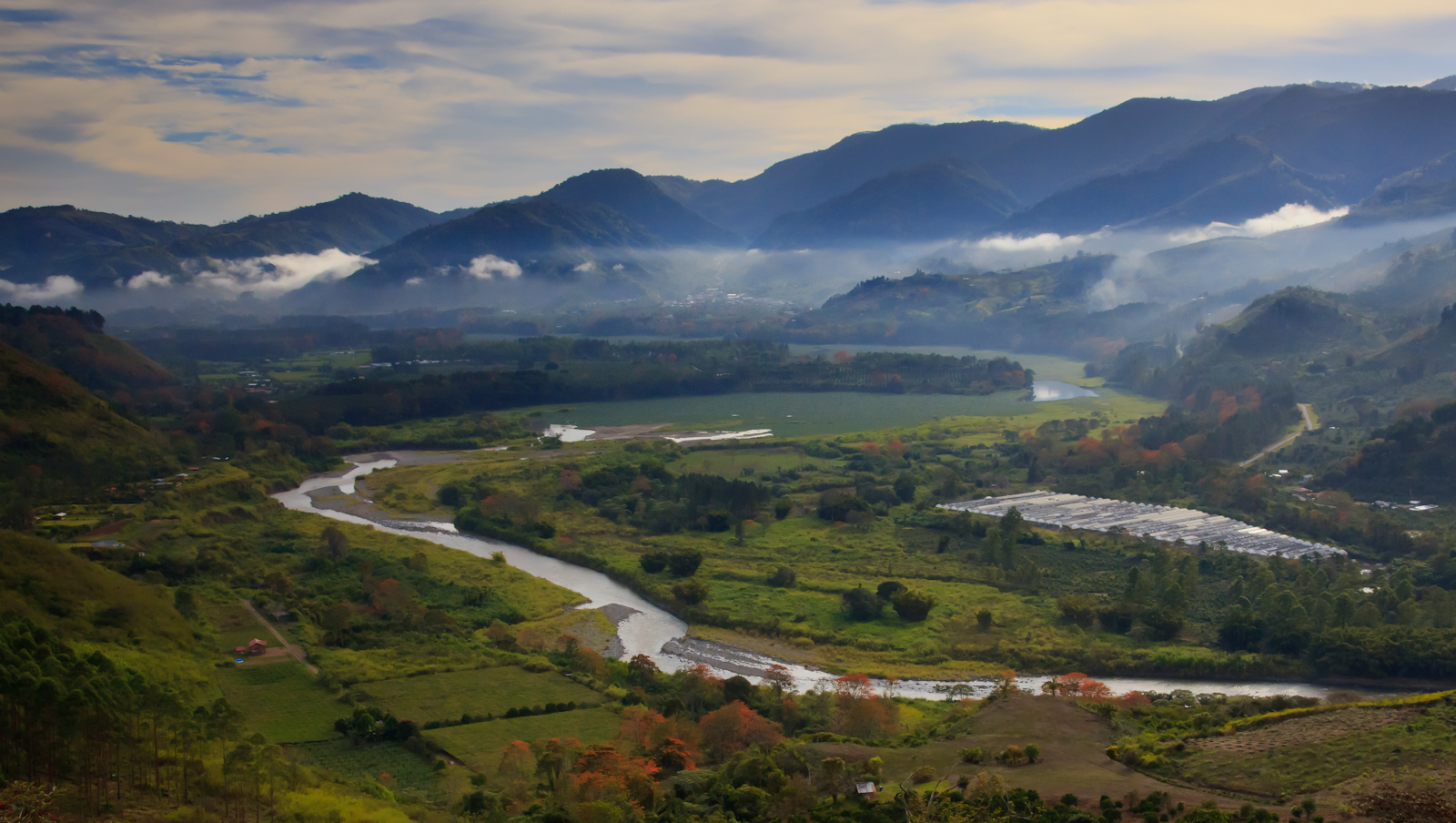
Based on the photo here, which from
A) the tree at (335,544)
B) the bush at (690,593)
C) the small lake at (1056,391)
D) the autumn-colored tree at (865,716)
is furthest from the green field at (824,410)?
the autumn-colored tree at (865,716)

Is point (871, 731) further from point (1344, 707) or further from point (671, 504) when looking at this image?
point (671, 504)

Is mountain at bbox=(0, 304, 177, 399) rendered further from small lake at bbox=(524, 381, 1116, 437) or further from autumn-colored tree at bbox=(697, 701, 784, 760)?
autumn-colored tree at bbox=(697, 701, 784, 760)

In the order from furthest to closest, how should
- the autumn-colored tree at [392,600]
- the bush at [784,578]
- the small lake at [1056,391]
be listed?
the small lake at [1056,391] < the bush at [784,578] < the autumn-colored tree at [392,600]

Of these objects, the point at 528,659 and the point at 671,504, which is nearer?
the point at 528,659

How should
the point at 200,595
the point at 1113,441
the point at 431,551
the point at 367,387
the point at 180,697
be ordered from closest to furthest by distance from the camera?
the point at 180,697
the point at 200,595
the point at 431,551
the point at 1113,441
the point at 367,387

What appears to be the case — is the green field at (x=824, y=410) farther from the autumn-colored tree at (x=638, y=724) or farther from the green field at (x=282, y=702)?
the autumn-colored tree at (x=638, y=724)

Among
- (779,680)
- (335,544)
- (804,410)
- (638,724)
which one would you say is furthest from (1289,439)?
(335,544)

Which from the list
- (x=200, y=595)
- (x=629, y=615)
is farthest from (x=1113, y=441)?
(x=200, y=595)
